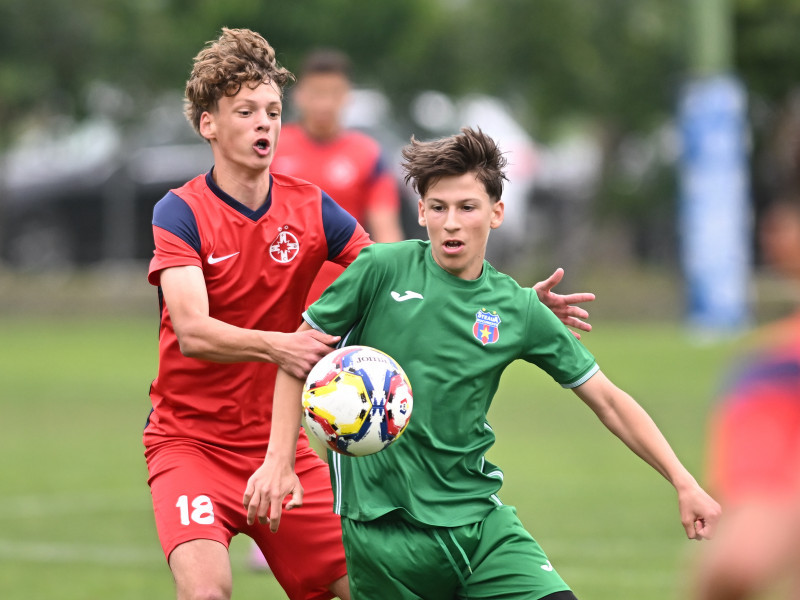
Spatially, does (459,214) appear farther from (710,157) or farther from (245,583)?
(710,157)

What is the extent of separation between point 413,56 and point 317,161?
1669cm

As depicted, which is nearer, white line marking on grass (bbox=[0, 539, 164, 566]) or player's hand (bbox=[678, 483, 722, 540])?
player's hand (bbox=[678, 483, 722, 540])

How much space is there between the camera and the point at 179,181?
2373 centimetres

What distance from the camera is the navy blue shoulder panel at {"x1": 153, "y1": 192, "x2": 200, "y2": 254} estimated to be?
5020mm

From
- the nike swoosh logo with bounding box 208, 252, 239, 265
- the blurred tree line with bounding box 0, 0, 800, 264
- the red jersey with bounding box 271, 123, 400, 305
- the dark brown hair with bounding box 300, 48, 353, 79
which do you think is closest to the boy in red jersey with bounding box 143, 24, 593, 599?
the nike swoosh logo with bounding box 208, 252, 239, 265

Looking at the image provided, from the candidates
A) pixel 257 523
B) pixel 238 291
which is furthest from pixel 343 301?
pixel 257 523

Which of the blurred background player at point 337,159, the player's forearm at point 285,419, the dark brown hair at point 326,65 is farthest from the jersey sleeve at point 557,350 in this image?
the dark brown hair at point 326,65

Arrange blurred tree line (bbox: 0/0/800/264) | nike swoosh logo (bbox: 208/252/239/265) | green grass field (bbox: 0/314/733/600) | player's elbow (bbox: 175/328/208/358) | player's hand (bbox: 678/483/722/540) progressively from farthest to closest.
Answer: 1. blurred tree line (bbox: 0/0/800/264)
2. green grass field (bbox: 0/314/733/600)
3. nike swoosh logo (bbox: 208/252/239/265)
4. player's elbow (bbox: 175/328/208/358)
5. player's hand (bbox: 678/483/722/540)

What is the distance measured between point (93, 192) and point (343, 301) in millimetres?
20425

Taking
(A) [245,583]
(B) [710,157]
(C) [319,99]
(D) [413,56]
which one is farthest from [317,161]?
(D) [413,56]

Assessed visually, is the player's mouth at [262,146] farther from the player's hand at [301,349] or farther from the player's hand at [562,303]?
the player's hand at [562,303]

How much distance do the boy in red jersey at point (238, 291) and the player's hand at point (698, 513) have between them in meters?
0.89

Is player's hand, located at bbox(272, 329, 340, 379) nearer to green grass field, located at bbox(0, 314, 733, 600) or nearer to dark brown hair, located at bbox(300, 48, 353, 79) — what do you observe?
green grass field, located at bbox(0, 314, 733, 600)

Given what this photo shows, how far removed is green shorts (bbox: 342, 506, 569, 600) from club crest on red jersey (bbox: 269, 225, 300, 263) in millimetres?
1109
